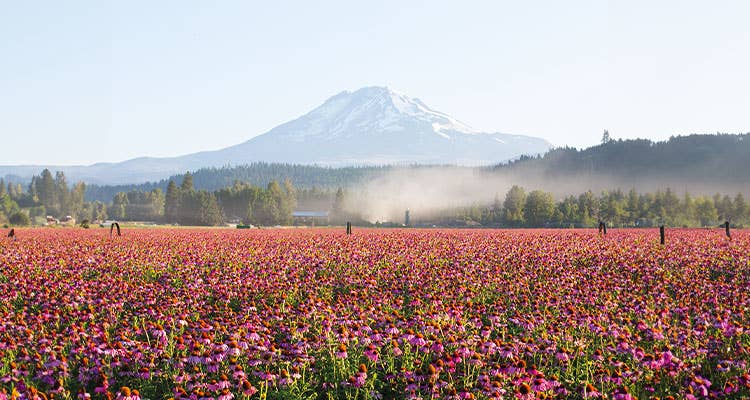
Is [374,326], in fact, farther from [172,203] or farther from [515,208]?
[172,203]

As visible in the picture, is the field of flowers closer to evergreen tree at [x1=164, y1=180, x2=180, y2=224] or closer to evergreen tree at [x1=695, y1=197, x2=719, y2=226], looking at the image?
evergreen tree at [x1=695, y1=197, x2=719, y2=226]

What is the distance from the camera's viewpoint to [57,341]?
29.5 feet

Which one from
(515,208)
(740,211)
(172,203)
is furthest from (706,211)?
(172,203)

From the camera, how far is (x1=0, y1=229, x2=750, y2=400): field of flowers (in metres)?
7.70

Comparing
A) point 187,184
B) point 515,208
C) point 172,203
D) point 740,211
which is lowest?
point 740,211

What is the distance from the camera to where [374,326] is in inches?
400

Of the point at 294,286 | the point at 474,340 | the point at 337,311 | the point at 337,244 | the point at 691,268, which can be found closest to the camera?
the point at 474,340

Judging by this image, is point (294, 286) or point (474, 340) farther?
point (294, 286)

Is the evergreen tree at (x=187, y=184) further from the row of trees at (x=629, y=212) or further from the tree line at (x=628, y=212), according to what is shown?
the row of trees at (x=629, y=212)

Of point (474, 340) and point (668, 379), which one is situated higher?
point (474, 340)

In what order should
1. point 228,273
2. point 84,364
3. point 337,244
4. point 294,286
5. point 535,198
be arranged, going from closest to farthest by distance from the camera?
point 84,364, point 294,286, point 228,273, point 337,244, point 535,198

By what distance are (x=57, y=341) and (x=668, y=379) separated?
7980 mm

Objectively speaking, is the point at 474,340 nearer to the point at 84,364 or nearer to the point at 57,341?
the point at 84,364

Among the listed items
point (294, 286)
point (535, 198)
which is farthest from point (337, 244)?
point (535, 198)
